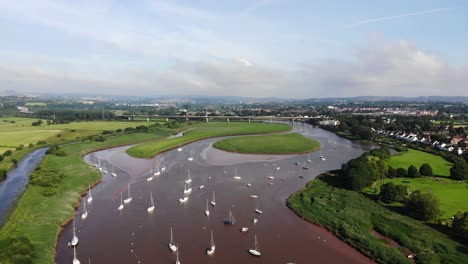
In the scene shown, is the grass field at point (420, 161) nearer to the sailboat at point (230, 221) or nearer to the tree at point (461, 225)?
the tree at point (461, 225)

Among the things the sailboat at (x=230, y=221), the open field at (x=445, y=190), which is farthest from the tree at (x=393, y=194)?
the sailboat at (x=230, y=221)

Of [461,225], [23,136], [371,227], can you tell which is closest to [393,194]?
[371,227]

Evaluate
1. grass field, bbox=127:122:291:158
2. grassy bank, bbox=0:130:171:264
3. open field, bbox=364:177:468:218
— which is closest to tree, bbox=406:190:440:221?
open field, bbox=364:177:468:218

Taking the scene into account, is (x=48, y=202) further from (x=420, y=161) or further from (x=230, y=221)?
(x=420, y=161)

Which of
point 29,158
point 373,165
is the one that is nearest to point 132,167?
point 29,158

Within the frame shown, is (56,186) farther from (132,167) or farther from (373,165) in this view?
(373,165)

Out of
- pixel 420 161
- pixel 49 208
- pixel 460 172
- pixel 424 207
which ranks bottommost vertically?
pixel 49 208
